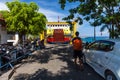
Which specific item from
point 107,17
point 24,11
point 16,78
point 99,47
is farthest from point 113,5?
point 24,11

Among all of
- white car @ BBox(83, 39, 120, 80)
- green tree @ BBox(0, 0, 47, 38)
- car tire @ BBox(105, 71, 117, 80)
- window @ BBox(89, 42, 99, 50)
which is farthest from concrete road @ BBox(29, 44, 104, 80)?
green tree @ BBox(0, 0, 47, 38)

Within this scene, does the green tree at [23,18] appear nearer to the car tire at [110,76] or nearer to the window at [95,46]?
the window at [95,46]

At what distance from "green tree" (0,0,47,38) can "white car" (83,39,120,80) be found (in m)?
14.6

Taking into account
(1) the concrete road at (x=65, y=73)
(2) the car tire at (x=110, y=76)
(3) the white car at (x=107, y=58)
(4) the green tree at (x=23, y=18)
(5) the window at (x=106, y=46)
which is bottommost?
(1) the concrete road at (x=65, y=73)

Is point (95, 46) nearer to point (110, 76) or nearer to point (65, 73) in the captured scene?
point (65, 73)

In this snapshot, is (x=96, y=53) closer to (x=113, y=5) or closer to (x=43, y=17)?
(x=113, y=5)

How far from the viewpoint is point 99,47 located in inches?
389

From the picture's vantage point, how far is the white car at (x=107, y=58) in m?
7.79

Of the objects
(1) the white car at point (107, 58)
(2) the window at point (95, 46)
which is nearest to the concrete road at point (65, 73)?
(1) the white car at point (107, 58)

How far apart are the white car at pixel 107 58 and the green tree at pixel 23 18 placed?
48.0ft

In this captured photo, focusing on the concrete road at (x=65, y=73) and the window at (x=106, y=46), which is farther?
the concrete road at (x=65, y=73)

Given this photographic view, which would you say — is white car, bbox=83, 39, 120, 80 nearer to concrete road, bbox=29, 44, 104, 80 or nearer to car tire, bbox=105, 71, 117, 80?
car tire, bbox=105, 71, 117, 80

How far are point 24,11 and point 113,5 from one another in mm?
11742

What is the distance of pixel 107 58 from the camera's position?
27.9 ft
